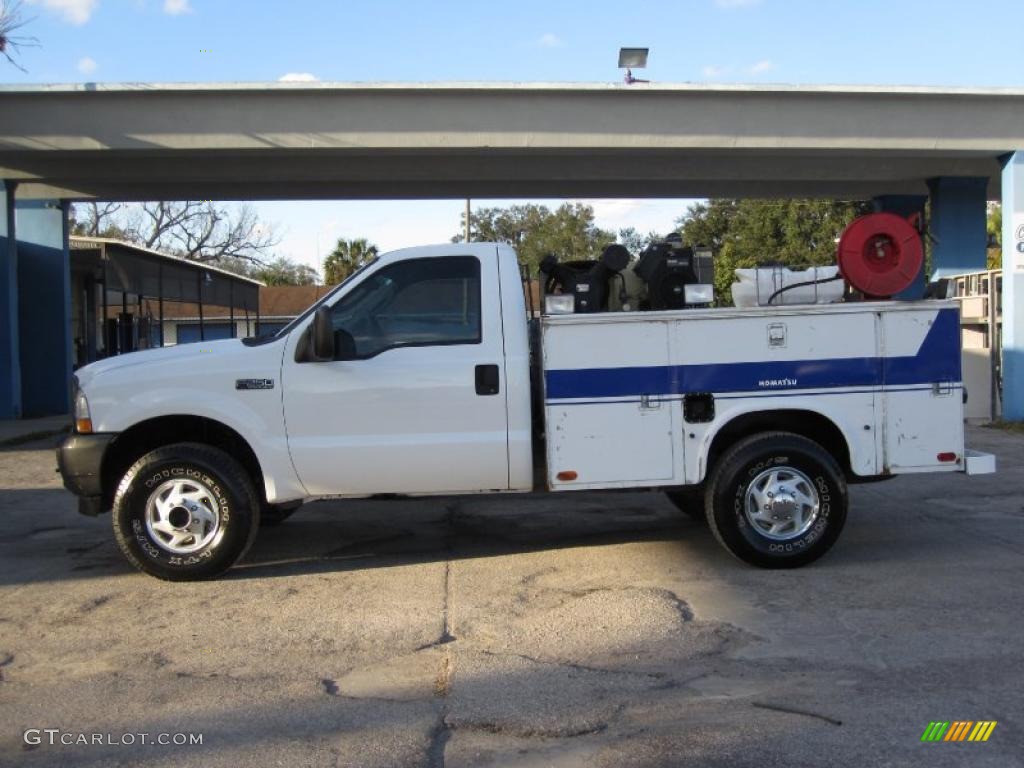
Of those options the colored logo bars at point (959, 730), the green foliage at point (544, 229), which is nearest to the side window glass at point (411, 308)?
the colored logo bars at point (959, 730)

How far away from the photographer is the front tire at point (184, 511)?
258 inches

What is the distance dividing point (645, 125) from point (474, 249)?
9.03 meters

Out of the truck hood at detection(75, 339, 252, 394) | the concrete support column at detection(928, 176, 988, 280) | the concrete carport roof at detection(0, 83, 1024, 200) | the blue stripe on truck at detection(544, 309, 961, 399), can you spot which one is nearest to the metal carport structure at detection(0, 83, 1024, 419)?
the concrete carport roof at detection(0, 83, 1024, 200)

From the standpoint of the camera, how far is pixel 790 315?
6645 mm

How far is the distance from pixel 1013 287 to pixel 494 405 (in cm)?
1190

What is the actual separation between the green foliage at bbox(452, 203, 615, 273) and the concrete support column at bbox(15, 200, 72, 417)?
76.9 feet

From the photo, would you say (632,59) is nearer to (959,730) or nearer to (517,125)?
(517,125)

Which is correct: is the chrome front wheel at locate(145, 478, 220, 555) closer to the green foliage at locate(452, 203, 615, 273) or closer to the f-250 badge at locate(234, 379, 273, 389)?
the f-250 badge at locate(234, 379, 273, 389)

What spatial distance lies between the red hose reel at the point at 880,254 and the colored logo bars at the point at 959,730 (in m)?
3.34

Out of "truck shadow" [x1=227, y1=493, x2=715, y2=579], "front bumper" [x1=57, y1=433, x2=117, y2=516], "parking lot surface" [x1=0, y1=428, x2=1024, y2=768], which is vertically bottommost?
"parking lot surface" [x1=0, y1=428, x2=1024, y2=768]

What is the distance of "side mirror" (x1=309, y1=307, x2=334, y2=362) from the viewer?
6.39m

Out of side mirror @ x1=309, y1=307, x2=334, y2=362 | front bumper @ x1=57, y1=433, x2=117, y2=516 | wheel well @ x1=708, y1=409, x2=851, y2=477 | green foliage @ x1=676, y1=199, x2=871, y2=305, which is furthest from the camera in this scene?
green foliage @ x1=676, y1=199, x2=871, y2=305

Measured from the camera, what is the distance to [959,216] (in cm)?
1938

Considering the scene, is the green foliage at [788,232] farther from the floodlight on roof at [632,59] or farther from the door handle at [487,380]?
the door handle at [487,380]
